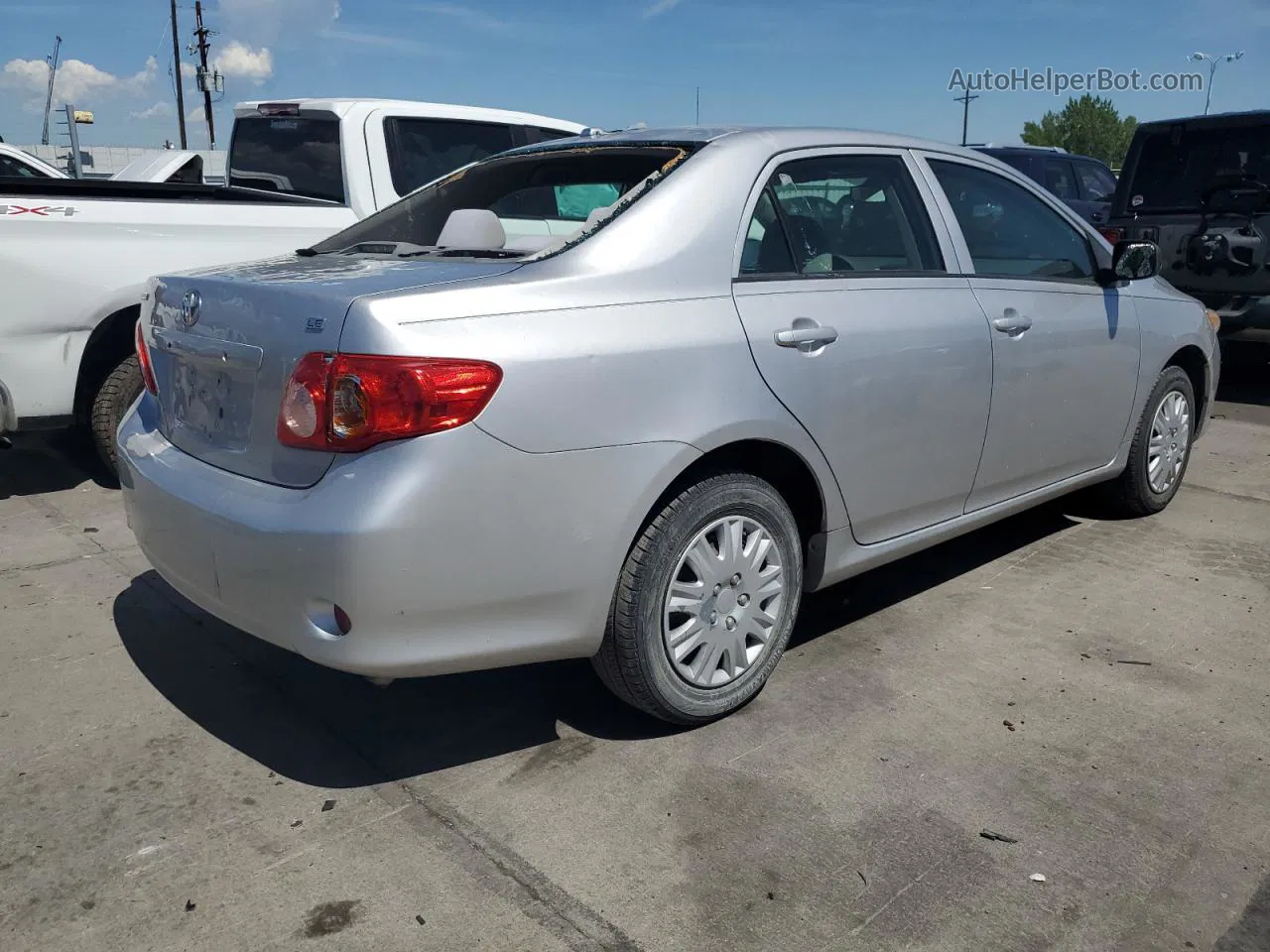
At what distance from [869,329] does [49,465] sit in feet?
15.3

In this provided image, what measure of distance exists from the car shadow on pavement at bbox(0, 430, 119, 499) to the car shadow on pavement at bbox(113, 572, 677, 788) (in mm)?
2233

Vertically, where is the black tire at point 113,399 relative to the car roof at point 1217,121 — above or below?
below

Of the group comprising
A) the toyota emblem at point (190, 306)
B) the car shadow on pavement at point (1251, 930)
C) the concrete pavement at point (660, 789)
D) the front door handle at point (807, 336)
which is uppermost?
the toyota emblem at point (190, 306)

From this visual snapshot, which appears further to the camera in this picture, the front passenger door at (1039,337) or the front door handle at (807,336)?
the front passenger door at (1039,337)

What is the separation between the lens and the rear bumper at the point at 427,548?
2447 mm

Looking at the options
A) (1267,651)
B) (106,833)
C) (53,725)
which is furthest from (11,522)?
(1267,651)

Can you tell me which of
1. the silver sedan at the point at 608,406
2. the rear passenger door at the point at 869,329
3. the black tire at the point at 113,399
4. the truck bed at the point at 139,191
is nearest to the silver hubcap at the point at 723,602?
the silver sedan at the point at 608,406

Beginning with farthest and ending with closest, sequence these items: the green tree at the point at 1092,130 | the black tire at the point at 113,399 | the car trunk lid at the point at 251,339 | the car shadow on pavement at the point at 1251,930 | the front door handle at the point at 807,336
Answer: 1. the green tree at the point at 1092,130
2. the black tire at the point at 113,399
3. the front door handle at the point at 807,336
4. the car trunk lid at the point at 251,339
5. the car shadow on pavement at the point at 1251,930

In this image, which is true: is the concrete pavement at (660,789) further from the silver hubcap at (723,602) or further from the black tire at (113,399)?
the black tire at (113,399)

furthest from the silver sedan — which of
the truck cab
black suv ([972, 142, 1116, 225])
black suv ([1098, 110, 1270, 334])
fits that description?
black suv ([972, 142, 1116, 225])

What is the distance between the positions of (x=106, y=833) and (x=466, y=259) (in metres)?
1.64

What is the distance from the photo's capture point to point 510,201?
12.5ft

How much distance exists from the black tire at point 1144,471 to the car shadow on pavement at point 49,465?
473 centimetres

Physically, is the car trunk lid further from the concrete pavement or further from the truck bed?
the truck bed
